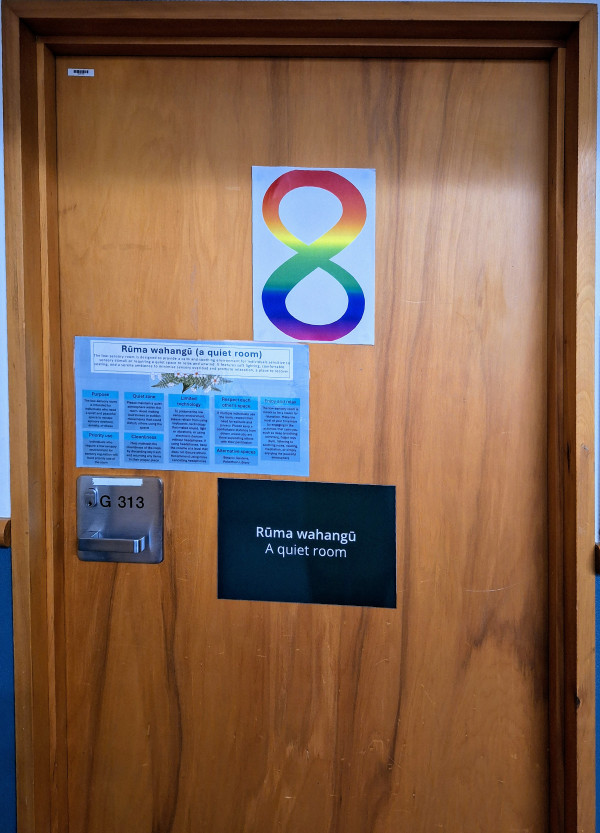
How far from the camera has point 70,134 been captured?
3.91 ft

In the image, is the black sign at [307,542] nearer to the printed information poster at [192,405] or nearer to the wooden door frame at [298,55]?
the printed information poster at [192,405]

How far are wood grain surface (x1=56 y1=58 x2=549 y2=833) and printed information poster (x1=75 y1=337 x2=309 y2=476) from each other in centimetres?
4

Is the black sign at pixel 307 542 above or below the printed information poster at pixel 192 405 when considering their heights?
below

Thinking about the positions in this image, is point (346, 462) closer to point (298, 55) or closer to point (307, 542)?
point (307, 542)

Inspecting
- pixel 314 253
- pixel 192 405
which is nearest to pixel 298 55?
pixel 314 253

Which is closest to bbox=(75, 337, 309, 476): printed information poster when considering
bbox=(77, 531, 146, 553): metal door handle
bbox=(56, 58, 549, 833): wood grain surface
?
bbox=(56, 58, 549, 833): wood grain surface

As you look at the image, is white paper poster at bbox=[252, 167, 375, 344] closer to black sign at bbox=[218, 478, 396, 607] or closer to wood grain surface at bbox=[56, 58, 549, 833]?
wood grain surface at bbox=[56, 58, 549, 833]

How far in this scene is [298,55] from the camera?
1.14 metres

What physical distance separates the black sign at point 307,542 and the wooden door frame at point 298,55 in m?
0.36

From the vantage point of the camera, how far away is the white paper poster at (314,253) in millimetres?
1168

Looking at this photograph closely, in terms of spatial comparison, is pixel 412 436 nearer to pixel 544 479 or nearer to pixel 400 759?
pixel 544 479

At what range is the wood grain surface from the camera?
1.16 m

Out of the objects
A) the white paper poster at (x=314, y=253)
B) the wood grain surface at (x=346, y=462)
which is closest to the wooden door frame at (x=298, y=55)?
the wood grain surface at (x=346, y=462)

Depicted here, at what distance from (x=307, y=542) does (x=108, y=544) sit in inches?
17.1
